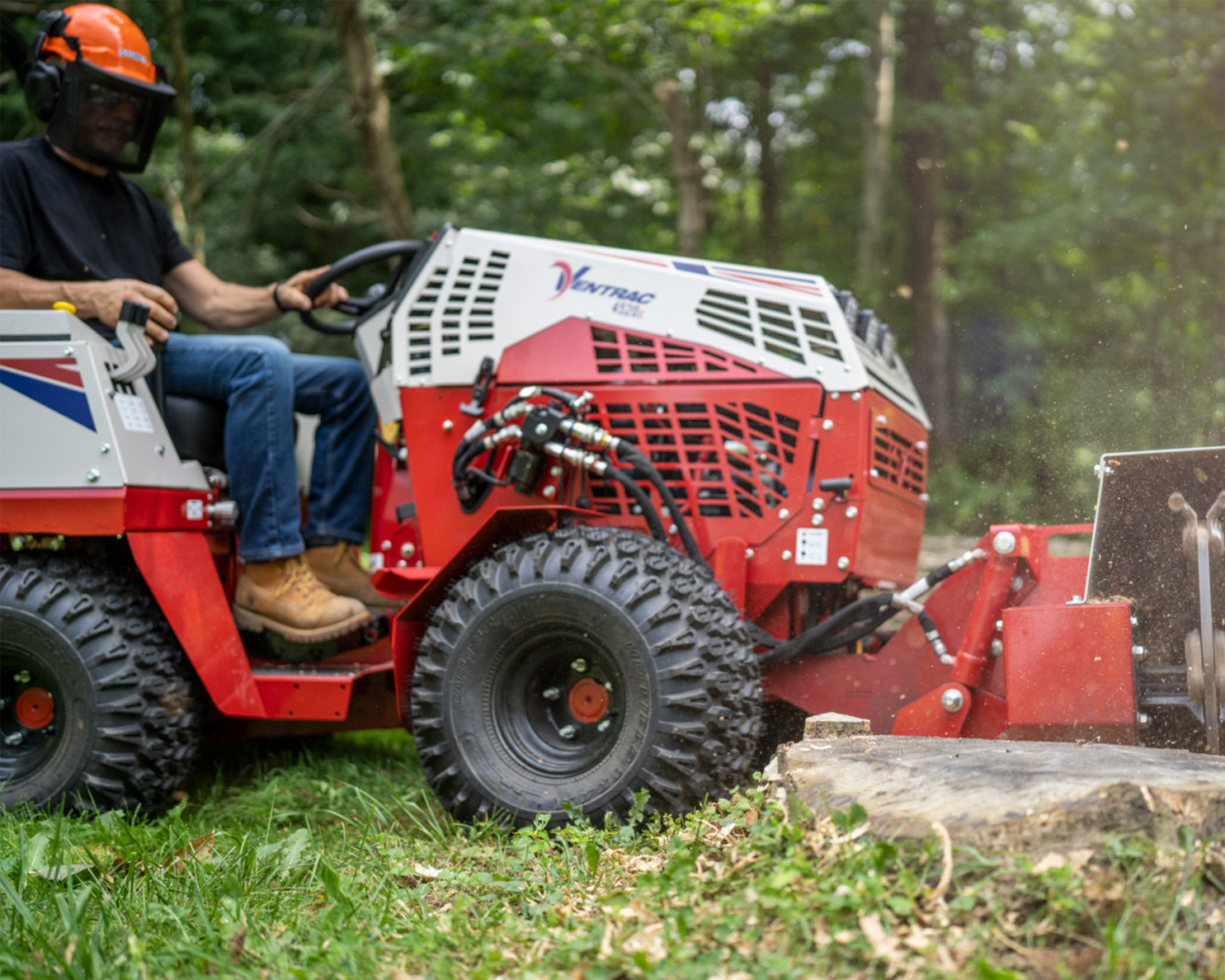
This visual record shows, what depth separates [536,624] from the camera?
9.98 ft

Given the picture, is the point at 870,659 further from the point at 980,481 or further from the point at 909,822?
the point at 980,481

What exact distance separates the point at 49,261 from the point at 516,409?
1.65 m

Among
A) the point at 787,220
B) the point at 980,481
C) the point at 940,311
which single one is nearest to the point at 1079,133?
the point at 940,311

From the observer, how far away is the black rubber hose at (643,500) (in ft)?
10.4

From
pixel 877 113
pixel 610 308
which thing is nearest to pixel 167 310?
pixel 610 308

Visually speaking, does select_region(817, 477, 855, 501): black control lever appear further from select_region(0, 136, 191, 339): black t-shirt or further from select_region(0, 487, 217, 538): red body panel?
select_region(0, 136, 191, 339): black t-shirt

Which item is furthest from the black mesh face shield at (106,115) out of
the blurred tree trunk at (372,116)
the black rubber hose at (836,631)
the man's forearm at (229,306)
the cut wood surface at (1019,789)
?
the blurred tree trunk at (372,116)

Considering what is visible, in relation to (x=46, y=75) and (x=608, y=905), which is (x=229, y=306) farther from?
(x=608, y=905)

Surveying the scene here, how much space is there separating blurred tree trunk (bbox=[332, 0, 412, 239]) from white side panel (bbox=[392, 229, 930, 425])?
574 centimetres

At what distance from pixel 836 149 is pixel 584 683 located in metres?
15.5

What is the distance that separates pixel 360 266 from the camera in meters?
3.78

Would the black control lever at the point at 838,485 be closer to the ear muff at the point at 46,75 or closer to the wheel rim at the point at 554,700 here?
the wheel rim at the point at 554,700

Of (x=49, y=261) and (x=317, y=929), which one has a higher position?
(x=49, y=261)

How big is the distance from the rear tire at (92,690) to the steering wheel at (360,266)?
1.15 meters
